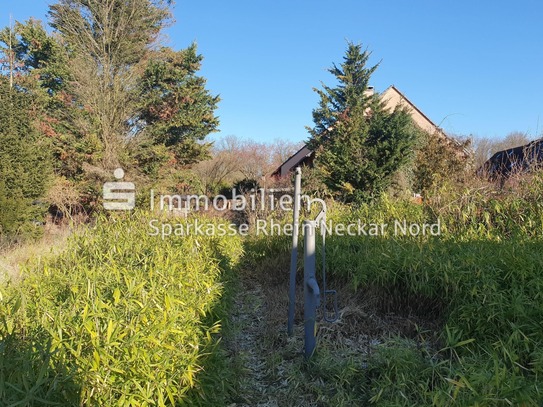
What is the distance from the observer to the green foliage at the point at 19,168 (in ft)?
21.4

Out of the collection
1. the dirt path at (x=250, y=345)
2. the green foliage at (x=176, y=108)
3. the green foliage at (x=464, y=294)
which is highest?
the green foliage at (x=176, y=108)

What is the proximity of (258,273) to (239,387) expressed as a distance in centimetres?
247

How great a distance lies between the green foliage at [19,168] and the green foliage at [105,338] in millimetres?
5503

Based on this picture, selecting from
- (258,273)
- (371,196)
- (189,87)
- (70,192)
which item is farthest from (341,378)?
(189,87)

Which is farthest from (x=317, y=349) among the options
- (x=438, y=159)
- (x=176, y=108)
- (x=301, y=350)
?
(x=176, y=108)

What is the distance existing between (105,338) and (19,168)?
291 inches

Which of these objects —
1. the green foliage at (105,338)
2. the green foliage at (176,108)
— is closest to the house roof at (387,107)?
the green foliage at (176,108)

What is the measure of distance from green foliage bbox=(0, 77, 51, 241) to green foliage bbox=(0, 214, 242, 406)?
550 cm

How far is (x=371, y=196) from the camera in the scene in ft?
29.5

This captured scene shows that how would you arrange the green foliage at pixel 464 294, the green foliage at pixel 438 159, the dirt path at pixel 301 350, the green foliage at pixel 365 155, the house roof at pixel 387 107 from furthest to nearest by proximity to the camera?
the house roof at pixel 387 107 < the green foliage at pixel 365 155 < the green foliage at pixel 438 159 < the dirt path at pixel 301 350 < the green foliage at pixel 464 294

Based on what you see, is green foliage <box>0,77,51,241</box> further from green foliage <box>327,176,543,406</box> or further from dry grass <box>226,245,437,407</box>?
green foliage <box>327,176,543,406</box>

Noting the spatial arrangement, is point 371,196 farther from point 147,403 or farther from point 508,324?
point 147,403

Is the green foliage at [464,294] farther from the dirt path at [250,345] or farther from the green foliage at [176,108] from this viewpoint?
the green foliage at [176,108]

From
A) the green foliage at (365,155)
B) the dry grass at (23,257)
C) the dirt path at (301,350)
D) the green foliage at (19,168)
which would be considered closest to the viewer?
the dirt path at (301,350)
